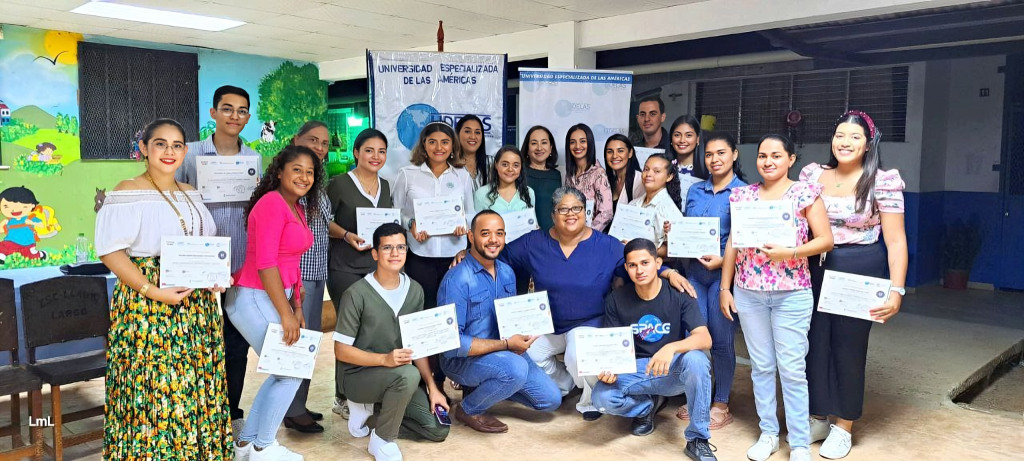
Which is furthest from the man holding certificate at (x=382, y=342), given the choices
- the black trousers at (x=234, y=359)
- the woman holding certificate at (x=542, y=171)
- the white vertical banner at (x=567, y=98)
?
the white vertical banner at (x=567, y=98)

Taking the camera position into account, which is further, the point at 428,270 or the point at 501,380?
the point at 428,270

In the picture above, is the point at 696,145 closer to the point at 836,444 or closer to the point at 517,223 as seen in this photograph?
the point at 517,223

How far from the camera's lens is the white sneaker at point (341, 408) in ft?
12.2

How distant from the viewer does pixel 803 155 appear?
27.6ft

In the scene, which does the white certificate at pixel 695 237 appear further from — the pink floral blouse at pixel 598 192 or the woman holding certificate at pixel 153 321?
the woman holding certificate at pixel 153 321

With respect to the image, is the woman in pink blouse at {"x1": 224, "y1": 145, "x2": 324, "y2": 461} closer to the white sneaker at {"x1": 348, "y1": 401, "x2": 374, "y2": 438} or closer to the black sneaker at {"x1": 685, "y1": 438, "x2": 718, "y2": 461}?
the white sneaker at {"x1": 348, "y1": 401, "x2": 374, "y2": 438}

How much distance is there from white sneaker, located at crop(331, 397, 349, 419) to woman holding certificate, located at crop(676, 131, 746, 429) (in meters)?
1.74

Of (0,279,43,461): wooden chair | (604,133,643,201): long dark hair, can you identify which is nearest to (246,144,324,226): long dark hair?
(0,279,43,461): wooden chair

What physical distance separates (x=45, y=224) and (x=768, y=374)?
7.56m

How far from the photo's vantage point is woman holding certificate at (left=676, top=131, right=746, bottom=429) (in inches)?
137

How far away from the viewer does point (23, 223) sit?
7555 mm

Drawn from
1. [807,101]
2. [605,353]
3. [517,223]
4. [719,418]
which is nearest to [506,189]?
[517,223]

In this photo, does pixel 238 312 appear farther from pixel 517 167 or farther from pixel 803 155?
pixel 803 155

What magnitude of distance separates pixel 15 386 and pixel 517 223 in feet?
7.55
